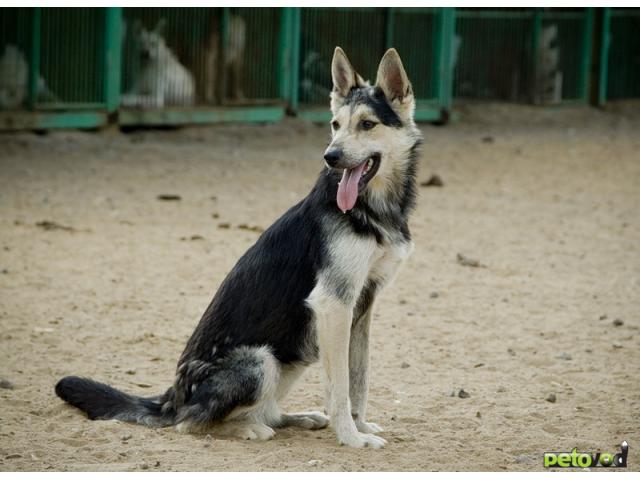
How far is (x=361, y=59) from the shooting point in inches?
635

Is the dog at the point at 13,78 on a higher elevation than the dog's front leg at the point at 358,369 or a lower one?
higher

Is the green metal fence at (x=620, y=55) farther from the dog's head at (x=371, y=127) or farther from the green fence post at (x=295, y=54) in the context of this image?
the dog's head at (x=371, y=127)

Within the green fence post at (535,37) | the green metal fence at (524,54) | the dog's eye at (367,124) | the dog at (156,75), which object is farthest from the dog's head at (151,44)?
the dog's eye at (367,124)

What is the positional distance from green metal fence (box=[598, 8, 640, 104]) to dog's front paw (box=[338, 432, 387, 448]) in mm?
14311

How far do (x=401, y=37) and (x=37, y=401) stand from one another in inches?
460

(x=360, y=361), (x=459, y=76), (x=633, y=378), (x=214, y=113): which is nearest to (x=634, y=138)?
(x=459, y=76)

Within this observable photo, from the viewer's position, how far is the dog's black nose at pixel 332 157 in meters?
5.17

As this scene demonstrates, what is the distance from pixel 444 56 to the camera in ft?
53.9

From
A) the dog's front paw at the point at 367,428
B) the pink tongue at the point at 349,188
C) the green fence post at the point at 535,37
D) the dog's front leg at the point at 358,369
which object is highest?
the green fence post at the point at 535,37

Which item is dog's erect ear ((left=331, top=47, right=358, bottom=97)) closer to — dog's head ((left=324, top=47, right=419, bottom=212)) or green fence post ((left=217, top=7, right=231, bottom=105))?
dog's head ((left=324, top=47, right=419, bottom=212))

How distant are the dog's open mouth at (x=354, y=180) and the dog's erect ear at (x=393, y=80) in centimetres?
34

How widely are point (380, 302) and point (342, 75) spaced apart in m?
2.98

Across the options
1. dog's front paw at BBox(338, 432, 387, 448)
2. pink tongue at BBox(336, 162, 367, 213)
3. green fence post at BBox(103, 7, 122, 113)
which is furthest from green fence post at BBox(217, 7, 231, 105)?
dog's front paw at BBox(338, 432, 387, 448)

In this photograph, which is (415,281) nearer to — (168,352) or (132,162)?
(168,352)
